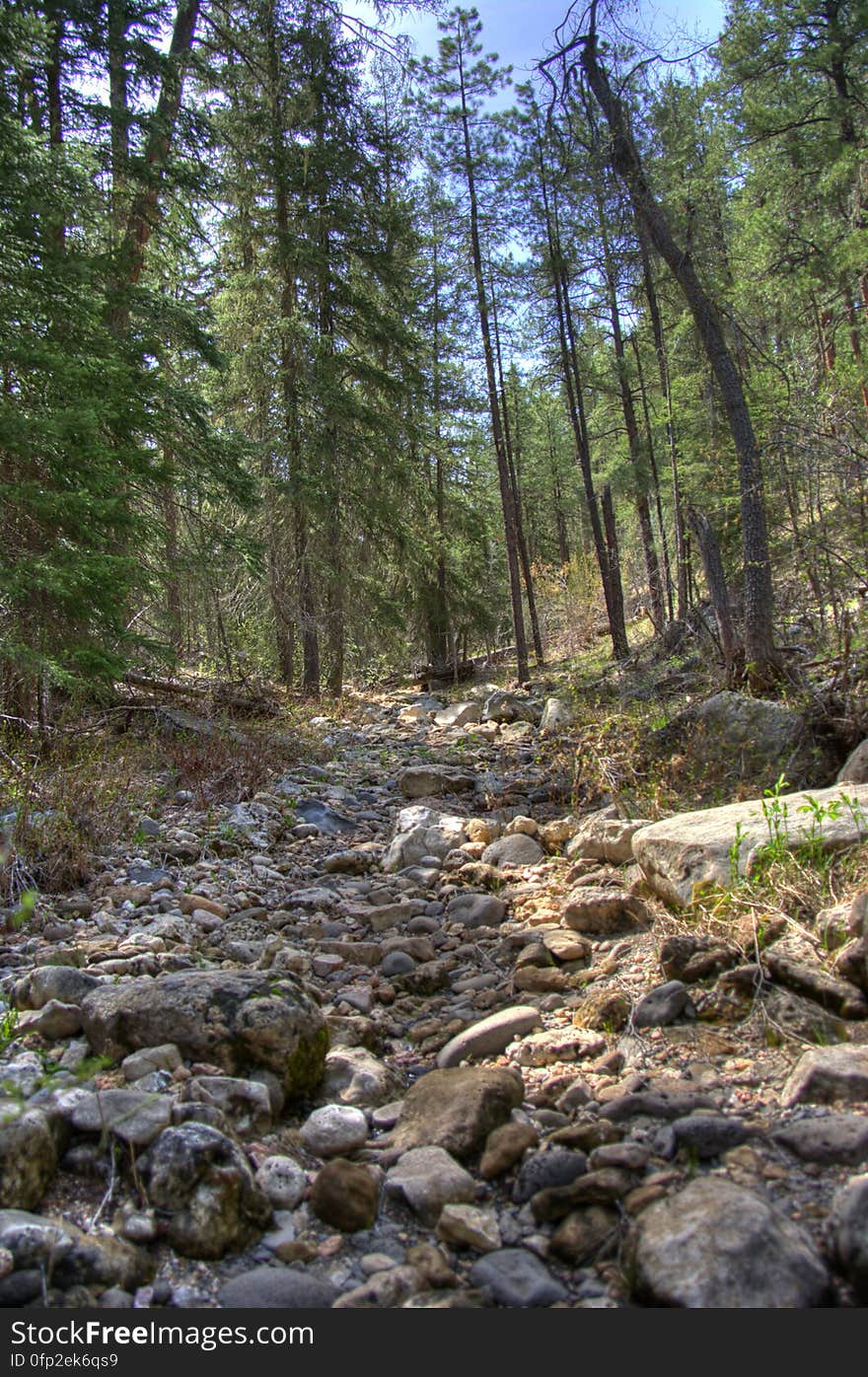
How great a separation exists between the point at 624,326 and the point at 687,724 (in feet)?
51.8

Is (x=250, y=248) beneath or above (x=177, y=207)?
above

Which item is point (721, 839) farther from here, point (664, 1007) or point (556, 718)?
point (556, 718)

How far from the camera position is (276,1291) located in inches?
72.2

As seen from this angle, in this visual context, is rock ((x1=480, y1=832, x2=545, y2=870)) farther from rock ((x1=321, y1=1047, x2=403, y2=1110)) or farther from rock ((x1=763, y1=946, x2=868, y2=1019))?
rock ((x1=763, y1=946, x2=868, y2=1019))

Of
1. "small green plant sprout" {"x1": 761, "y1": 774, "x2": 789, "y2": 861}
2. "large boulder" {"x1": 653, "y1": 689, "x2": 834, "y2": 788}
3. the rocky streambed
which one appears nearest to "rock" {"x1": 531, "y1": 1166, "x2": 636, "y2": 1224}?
the rocky streambed

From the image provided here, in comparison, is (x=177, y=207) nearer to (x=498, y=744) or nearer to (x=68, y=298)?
(x=68, y=298)

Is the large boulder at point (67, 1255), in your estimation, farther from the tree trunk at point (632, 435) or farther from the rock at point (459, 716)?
the tree trunk at point (632, 435)

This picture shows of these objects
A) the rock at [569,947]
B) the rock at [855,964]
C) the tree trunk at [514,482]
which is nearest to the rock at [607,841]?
the rock at [569,947]

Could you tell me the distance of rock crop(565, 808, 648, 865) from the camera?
497 cm

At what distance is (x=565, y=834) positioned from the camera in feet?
19.1

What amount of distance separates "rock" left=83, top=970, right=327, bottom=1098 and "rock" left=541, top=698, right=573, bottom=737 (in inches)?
249

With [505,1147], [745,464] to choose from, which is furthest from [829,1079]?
[745,464]

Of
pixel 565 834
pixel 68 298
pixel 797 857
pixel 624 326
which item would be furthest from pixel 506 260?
pixel 797 857

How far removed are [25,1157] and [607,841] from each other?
3723mm
